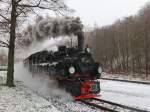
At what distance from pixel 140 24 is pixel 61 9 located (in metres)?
37.7

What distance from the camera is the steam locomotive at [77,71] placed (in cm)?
1692

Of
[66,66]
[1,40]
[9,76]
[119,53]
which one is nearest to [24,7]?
[1,40]

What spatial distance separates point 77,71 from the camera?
56.2 feet

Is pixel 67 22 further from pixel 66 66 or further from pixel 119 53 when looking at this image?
pixel 119 53

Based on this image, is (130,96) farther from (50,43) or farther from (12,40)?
(12,40)

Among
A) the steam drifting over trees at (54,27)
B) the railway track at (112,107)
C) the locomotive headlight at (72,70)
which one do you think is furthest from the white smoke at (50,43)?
the railway track at (112,107)

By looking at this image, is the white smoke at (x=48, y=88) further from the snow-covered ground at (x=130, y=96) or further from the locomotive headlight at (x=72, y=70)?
the snow-covered ground at (x=130, y=96)

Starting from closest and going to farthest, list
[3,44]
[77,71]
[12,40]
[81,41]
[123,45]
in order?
1. [77,71]
2. [81,41]
3. [12,40]
4. [3,44]
5. [123,45]

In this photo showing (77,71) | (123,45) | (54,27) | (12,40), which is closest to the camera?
(77,71)

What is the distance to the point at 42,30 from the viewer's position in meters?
22.5

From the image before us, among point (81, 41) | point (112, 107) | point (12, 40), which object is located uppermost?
point (12, 40)

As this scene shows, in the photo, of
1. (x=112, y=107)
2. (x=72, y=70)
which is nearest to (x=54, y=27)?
(x=72, y=70)

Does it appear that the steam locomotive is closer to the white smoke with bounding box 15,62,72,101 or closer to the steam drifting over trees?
the white smoke with bounding box 15,62,72,101

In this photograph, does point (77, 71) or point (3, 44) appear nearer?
point (77, 71)
